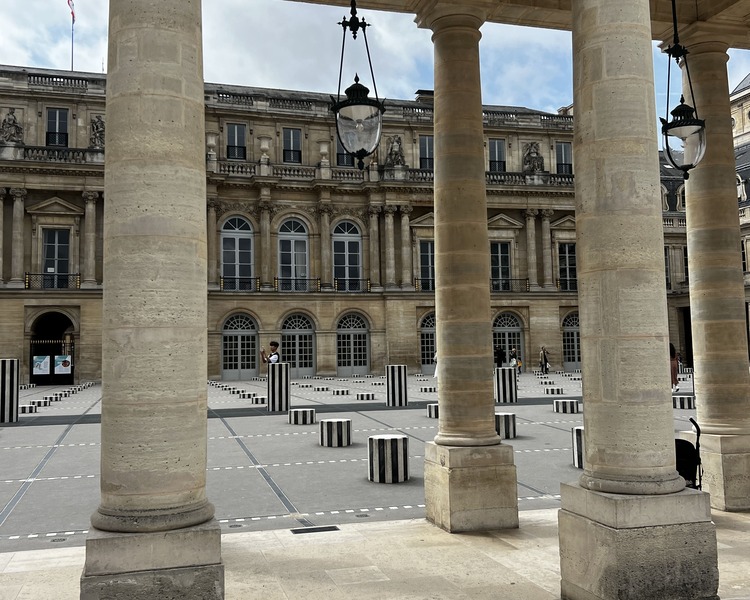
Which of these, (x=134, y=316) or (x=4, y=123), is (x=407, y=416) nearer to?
(x=134, y=316)

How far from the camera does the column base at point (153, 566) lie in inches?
181

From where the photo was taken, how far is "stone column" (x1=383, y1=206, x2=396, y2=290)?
4391 cm

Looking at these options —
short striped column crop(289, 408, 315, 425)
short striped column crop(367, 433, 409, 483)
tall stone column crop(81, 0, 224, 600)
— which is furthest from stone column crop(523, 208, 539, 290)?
tall stone column crop(81, 0, 224, 600)

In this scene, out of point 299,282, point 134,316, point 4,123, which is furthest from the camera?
point 299,282

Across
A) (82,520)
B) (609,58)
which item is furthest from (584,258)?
(82,520)

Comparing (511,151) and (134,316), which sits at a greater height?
(511,151)

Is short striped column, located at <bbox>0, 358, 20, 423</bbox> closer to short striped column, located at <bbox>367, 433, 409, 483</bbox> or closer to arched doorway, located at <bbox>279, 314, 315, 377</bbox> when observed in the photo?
short striped column, located at <bbox>367, 433, 409, 483</bbox>

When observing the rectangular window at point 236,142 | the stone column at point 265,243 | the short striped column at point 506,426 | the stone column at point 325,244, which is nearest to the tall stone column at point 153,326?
the short striped column at point 506,426

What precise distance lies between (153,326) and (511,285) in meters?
42.8

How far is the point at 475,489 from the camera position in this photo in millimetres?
7801

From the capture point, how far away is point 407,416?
20.1m

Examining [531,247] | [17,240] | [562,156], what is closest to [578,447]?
[17,240]

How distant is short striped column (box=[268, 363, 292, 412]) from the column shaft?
17.1 metres

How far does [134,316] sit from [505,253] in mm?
43053
